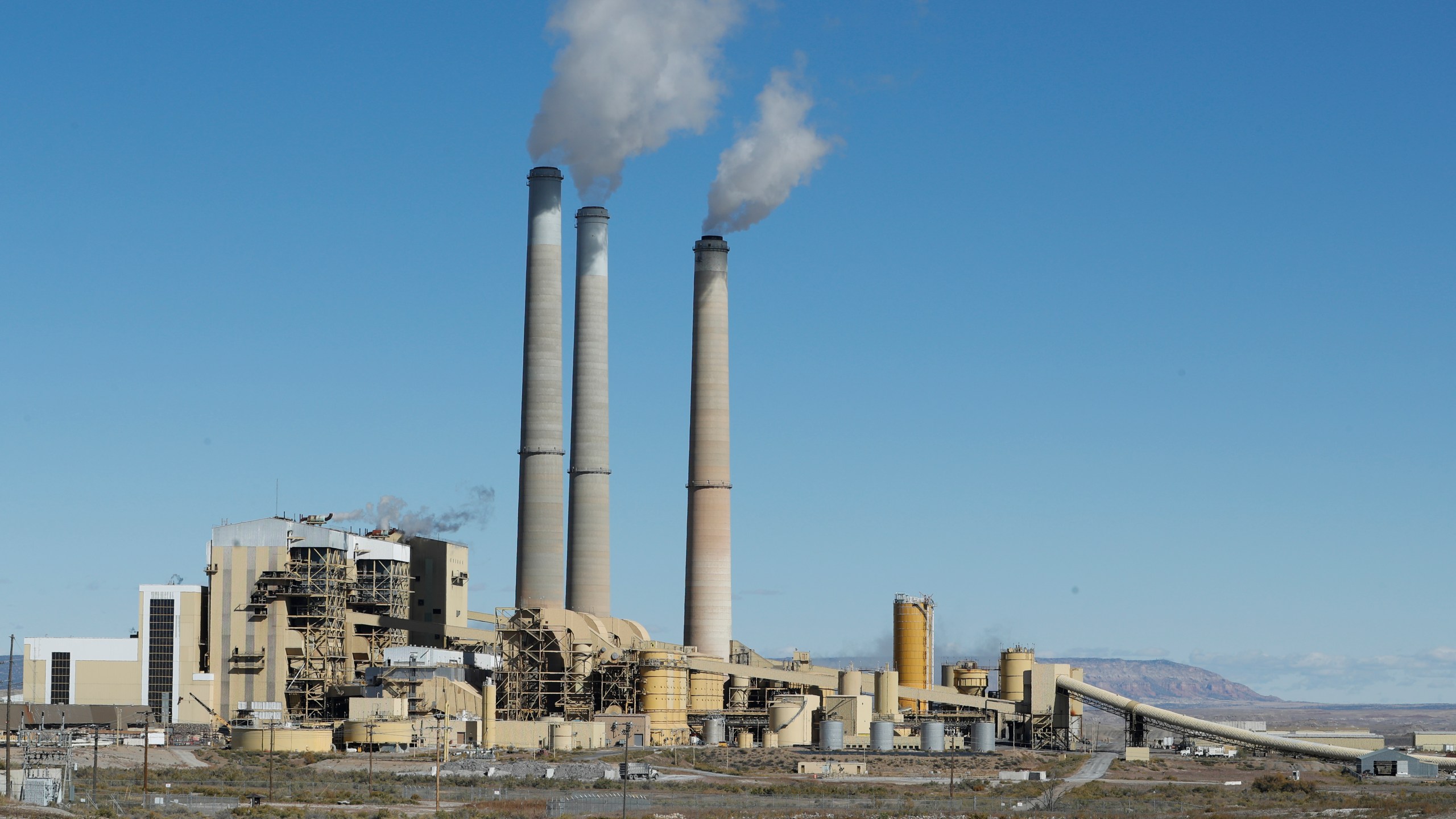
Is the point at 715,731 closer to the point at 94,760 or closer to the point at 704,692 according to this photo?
the point at 704,692

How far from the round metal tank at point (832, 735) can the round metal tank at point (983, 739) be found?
249 inches

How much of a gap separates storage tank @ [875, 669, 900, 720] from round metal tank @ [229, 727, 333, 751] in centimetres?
2980

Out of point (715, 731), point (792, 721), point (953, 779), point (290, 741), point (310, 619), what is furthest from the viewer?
point (310, 619)

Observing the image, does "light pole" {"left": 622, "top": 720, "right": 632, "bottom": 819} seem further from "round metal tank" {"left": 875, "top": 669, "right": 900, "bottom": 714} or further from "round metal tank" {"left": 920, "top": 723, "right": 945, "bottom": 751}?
"round metal tank" {"left": 875, "top": 669, "right": 900, "bottom": 714}

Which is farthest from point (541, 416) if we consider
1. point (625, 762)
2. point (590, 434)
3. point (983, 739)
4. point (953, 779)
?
point (953, 779)

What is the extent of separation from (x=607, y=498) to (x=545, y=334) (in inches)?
378

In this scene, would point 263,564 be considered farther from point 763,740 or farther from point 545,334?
Answer: point 763,740

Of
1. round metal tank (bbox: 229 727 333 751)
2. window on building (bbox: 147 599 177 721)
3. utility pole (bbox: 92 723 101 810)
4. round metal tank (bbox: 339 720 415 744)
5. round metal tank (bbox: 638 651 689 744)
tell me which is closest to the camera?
utility pole (bbox: 92 723 101 810)

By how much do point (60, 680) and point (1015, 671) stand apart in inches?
1973

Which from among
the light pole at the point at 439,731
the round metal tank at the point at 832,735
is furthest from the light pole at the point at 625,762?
the round metal tank at the point at 832,735

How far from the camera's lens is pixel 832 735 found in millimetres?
90125

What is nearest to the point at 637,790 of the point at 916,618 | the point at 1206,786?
the point at 1206,786

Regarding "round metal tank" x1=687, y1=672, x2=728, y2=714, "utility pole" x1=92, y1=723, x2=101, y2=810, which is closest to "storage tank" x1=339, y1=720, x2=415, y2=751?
"utility pole" x1=92, y1=723, x2=101, y2=810

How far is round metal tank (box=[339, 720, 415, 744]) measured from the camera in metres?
83.1
